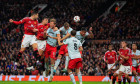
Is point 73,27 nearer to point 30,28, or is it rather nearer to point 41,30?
point 41,30

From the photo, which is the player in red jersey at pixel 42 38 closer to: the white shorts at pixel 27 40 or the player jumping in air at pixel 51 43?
the player jumping in air at pixel 51 43

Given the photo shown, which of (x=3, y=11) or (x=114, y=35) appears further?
(x=3, y=11)

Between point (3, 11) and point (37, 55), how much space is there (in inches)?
793

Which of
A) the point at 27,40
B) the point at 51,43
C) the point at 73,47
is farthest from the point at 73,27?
the point at 73,47

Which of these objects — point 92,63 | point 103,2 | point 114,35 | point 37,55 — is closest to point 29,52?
Result: point 92,63

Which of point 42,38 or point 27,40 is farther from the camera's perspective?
point 42,38

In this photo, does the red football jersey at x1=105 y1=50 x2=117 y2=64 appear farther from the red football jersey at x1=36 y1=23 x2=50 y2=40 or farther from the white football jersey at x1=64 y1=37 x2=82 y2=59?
the white football jersey at x1=64 y1=37 x2=82 y2=59

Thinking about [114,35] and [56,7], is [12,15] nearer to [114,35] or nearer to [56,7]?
[56,7]

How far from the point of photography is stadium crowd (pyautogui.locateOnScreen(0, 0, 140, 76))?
71.0 ft

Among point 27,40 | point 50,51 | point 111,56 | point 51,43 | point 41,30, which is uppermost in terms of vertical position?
point 41,30

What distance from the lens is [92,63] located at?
22188mm

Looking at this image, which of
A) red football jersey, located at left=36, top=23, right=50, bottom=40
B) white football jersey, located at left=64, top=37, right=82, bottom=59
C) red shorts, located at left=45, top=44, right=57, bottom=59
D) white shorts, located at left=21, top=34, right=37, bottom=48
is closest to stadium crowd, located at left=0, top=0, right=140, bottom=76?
red shorts, located at left=45, top=44, right=57, bottom=59

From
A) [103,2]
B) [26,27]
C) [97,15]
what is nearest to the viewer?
[26,27]

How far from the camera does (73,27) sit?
1125 inches
